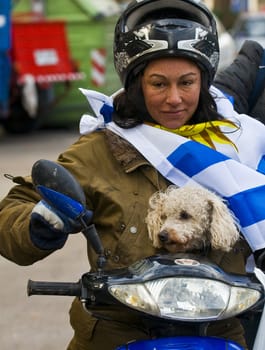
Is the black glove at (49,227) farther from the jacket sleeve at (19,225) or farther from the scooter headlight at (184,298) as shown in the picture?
the scooter headlight at (184,298)

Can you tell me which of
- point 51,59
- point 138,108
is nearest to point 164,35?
point 138,108

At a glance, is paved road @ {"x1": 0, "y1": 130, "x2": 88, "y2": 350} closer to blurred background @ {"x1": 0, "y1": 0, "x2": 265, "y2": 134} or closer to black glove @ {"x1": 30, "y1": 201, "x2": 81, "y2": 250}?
black glove @ {"x1": 30, "y1": 201, "x2": 81, "y2": 250}

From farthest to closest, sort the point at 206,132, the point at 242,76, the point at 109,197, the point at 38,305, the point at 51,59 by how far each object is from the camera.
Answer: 1. the point at 51,59
2. the point at 38,305
3. the point at 242,76
4. the point at 206,132
5. the point at 109,197

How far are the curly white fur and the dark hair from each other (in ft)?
1.28

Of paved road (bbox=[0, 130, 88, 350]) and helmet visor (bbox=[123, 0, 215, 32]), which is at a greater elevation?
helmet visor (bbox=[123, 0, 215, 32])

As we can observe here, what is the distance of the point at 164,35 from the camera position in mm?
2752

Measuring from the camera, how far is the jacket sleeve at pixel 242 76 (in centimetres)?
365

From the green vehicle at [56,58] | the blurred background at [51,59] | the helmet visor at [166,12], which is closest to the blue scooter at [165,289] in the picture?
the helmet visor at [166,12]

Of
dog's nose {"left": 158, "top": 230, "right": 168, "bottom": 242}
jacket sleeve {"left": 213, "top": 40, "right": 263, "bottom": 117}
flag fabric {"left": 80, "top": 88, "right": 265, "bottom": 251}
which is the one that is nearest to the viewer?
dog's nose {"left": 158, "top": 230, "right": 168, "bottom": 242}

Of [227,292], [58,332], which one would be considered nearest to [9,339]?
[58,332]

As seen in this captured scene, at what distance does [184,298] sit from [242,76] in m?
1.60

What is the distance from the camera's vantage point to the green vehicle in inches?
514

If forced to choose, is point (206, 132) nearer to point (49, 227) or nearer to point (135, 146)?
point (135, 146)

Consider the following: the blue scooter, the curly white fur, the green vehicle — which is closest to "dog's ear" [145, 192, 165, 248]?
the curly white fur
